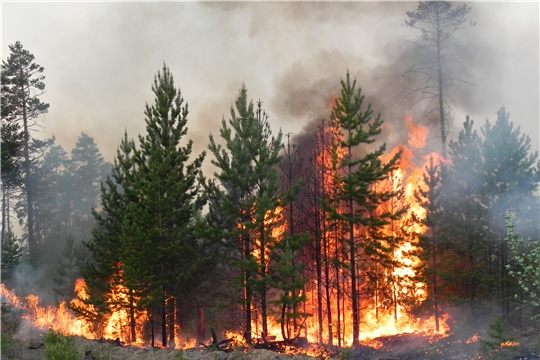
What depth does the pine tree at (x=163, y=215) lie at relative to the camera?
26422mm

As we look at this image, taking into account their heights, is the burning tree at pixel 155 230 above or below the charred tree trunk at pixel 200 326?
above

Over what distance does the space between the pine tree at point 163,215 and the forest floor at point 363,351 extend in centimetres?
405

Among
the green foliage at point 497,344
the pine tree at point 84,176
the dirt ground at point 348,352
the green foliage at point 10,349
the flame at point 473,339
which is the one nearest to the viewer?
the green foliage at point 497,344

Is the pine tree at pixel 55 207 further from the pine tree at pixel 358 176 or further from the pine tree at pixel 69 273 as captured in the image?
the pine tree at pixel 358 176

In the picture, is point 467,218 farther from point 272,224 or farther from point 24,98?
point 24,98

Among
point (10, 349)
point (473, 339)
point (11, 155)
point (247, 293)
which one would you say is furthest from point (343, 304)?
point (11, 155)

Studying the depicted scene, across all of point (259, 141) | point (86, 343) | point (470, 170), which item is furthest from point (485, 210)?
point (86, 343)

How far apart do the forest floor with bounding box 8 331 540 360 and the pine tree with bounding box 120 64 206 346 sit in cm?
405

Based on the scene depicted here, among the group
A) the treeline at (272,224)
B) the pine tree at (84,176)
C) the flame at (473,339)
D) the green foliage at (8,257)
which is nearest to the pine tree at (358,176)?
the treeline at (272,224)

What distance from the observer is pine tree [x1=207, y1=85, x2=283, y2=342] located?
84.2 ft

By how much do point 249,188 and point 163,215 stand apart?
4685 millimetres

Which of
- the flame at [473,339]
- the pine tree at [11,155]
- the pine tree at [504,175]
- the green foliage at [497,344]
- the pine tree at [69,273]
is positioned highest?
the pine tree at [11,155]

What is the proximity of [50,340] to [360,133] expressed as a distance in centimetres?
1755

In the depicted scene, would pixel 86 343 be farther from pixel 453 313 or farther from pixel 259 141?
pixel 453 313
